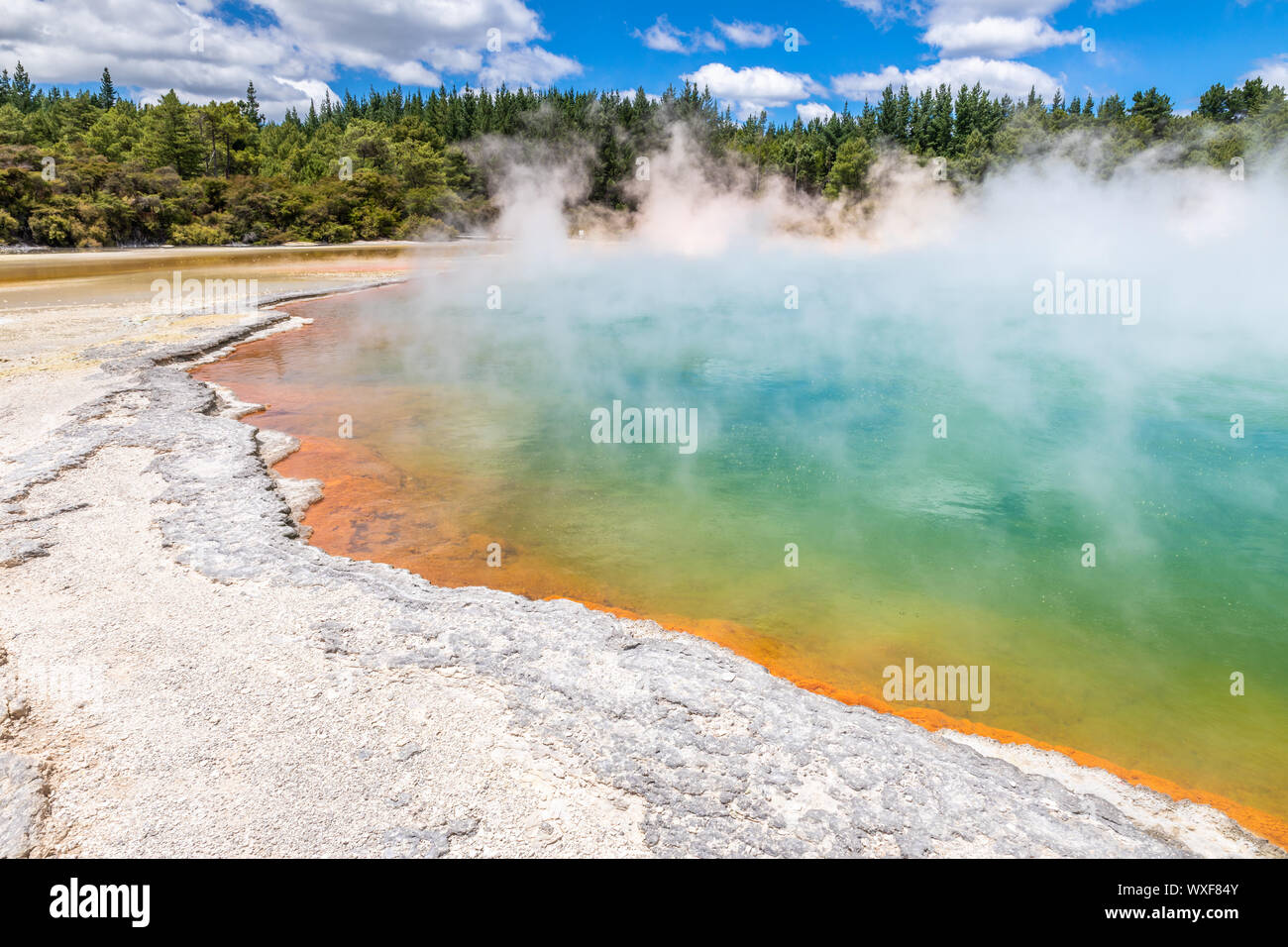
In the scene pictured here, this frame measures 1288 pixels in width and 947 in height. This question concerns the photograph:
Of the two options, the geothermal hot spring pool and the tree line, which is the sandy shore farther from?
the tree line

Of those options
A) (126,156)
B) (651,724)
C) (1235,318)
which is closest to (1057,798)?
(651,724)

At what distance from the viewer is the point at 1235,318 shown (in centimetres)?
1841

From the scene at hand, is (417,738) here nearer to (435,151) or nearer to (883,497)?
(883,497)

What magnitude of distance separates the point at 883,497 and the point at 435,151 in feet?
203

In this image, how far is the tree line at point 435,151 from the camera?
36906 mm

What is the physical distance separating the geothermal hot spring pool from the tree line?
98.7 ft

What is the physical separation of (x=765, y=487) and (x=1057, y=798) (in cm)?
491

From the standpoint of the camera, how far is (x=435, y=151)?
59.6m

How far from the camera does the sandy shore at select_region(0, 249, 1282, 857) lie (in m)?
2.98

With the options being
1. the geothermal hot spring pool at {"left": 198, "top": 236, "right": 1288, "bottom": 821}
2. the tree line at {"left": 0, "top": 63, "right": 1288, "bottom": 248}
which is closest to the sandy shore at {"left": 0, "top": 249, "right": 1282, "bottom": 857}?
the geothermal hot spring pool at {"left": 198, "top": 236, "right": 1288, "bottom": 821}

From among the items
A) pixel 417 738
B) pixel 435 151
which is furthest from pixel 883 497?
pixel 435 151

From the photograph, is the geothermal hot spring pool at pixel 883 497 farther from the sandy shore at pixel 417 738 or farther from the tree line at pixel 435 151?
the tree line at pixel 435 151

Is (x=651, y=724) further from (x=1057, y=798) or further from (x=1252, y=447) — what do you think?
(x=1252, y=447)

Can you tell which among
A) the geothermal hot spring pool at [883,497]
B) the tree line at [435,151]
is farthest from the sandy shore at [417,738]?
the tree line at [435,151]
